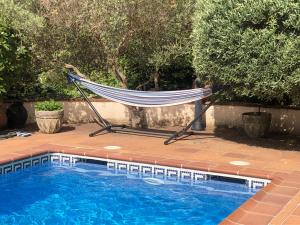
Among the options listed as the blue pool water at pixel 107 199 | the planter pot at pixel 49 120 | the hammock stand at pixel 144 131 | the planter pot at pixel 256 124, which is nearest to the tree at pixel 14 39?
the planter pot at pixel 49 120

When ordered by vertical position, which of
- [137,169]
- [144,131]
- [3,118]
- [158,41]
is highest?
[158,41]

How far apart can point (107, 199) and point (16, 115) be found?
530 centimetres

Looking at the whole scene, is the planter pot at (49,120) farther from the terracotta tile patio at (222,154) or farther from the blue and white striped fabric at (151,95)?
the blue and white striped fabric at (151,95)

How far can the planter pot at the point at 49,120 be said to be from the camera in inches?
408

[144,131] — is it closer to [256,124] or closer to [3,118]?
[256,124]

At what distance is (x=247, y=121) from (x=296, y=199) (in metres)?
4.24

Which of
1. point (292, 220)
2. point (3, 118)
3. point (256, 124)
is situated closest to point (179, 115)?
point (256, 124)

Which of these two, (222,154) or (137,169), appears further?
(222,154)

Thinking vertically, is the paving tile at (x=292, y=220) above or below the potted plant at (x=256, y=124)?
below

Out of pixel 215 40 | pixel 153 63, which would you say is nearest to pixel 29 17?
pixel 153 63

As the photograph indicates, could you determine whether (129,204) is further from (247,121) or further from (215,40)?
(247,121)

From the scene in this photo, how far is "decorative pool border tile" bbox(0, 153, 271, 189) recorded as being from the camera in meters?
7.06

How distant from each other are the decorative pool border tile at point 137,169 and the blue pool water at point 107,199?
0.40 ft

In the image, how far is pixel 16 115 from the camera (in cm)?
1113
